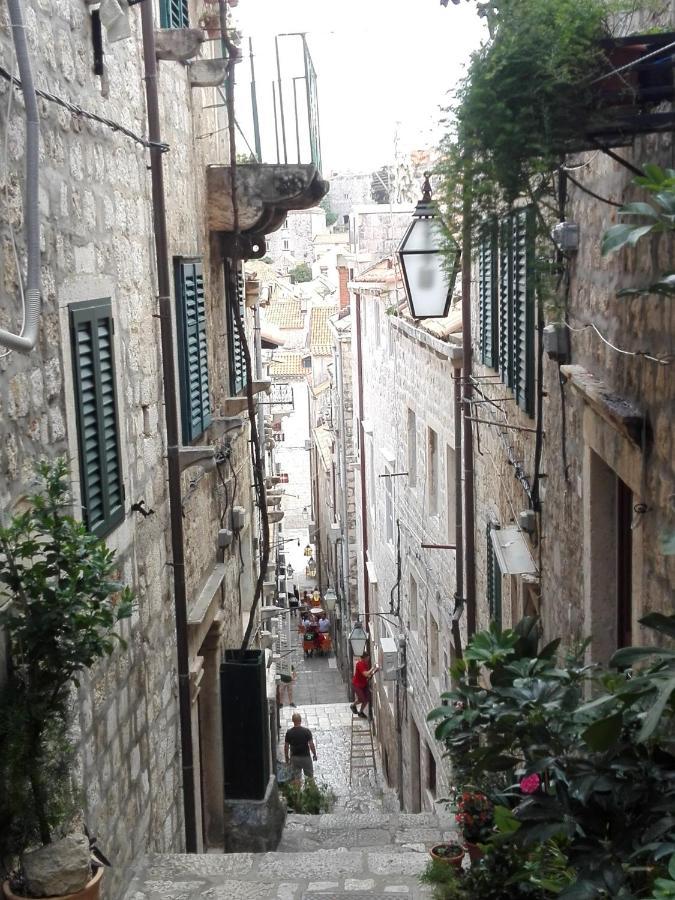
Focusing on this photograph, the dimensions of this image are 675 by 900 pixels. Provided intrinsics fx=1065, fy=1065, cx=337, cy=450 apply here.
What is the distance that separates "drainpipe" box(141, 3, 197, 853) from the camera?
748cm

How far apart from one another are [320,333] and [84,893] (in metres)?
40.0

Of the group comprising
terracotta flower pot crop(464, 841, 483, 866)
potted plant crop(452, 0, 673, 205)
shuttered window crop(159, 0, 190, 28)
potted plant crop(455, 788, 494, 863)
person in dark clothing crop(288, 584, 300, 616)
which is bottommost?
person in dark clothing crop(288, 584, 300, 616)

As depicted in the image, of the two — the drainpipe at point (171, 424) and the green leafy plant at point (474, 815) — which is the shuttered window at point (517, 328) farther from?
the green leafy plant at point (474, 815)

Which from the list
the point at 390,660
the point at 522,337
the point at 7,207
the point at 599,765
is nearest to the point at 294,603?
the point at 390,660

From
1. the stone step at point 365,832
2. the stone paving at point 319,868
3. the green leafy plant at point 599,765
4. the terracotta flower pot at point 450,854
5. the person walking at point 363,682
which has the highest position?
the green leafy plant at point 599,765

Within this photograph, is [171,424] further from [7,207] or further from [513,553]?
[7,207]

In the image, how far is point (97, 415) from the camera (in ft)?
19.3

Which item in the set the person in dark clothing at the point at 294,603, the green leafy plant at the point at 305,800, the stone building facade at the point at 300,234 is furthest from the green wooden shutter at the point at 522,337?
the stone building facade at the point at 300,234

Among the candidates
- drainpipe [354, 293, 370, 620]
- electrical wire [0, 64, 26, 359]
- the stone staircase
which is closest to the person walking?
drainpipe [354, 293, 370, 620]

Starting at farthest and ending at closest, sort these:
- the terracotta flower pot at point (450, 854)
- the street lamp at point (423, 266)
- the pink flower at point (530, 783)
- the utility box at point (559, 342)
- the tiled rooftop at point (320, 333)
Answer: the tiled rooftop at point (320, 333) → the street lamp at point (423, 266) → the utility box at point (559, 342) → the terracotta flower pot at point (450, 854) → the pink flower at point (530, 783)

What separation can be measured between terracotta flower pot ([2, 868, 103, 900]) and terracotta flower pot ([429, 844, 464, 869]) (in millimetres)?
2138

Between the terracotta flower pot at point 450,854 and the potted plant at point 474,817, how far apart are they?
0.17 m

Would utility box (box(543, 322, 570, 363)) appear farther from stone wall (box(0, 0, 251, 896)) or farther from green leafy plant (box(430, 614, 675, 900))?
stone wall (box(0, 0, 251, 896))

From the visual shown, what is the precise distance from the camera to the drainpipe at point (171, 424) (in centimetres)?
748
